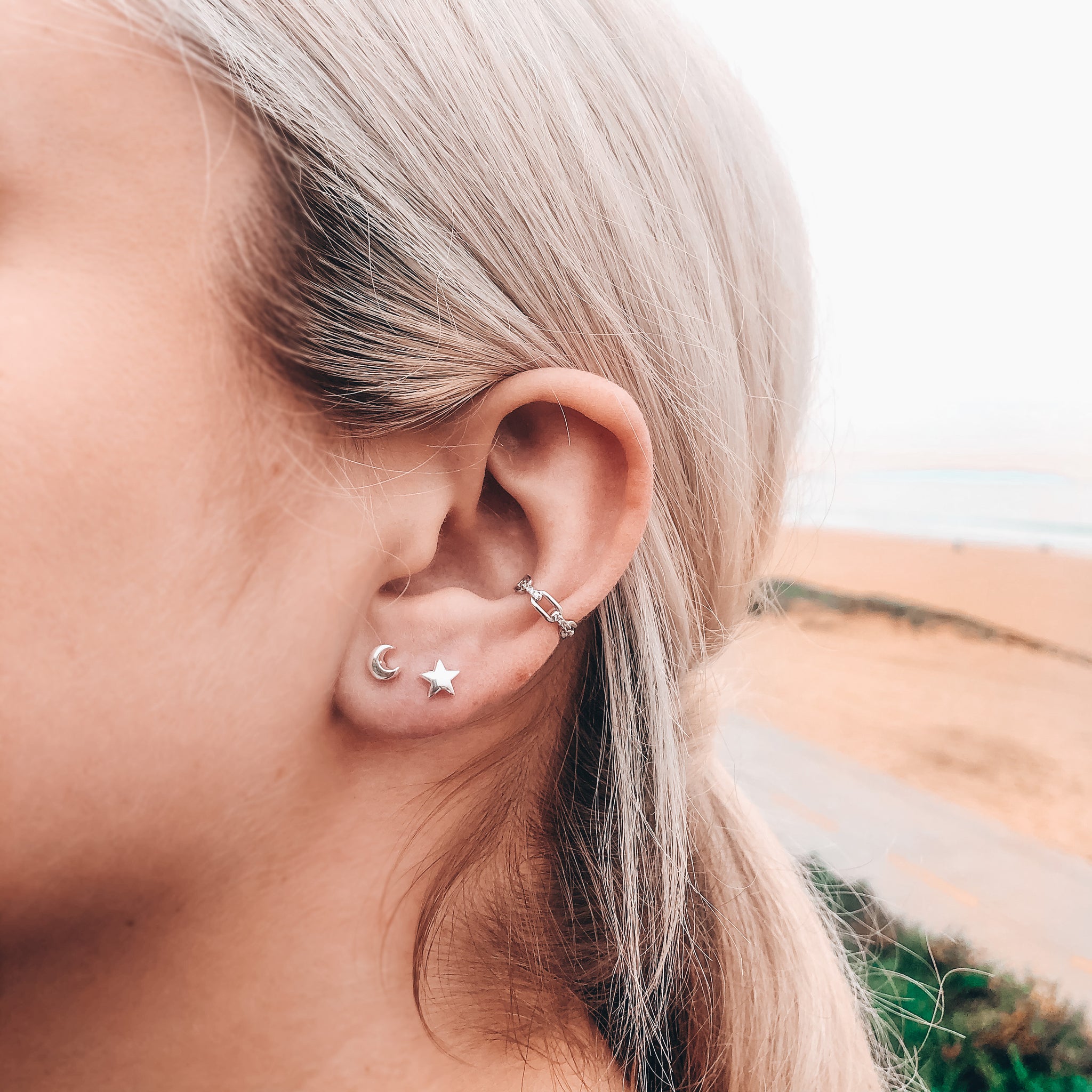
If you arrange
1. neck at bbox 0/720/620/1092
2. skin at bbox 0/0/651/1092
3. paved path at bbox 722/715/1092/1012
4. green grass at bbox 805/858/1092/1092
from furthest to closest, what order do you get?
1. paved path at bbox 722/715/1092/1012
2. green grass at bbox 805/858/1092/1092
3. neck at bbox 0/720/620/1092
4. skin at bbox 0/0/651/1092

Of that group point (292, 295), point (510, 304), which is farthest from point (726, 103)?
point (292, 295)

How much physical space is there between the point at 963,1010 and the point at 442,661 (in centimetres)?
119

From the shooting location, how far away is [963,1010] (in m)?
1.24

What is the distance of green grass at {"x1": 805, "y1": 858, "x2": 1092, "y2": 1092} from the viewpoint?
115cm

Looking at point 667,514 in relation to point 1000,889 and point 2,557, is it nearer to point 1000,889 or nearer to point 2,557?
point 2,557

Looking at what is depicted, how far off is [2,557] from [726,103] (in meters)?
0.78

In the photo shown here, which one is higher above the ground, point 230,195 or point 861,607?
point 230,195

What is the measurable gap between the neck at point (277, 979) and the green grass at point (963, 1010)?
672 millimetres

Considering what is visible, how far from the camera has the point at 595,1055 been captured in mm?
796

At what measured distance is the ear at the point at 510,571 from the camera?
619mm

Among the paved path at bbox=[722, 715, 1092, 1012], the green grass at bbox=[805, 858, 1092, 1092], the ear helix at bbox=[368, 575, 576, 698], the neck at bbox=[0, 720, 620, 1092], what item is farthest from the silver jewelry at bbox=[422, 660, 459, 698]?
the green grass at bbox=[805, 858, 1092, 1092]

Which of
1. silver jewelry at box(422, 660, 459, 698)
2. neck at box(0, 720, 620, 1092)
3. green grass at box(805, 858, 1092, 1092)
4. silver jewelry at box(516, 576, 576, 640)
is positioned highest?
silver jewelry at box(516, 576, 576, 640)

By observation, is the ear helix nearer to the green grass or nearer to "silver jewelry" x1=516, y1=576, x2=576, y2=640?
"silver jewelry" x1=516, y1=576, x2=576, y2=640

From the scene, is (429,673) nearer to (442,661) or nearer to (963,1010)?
(442,661)
